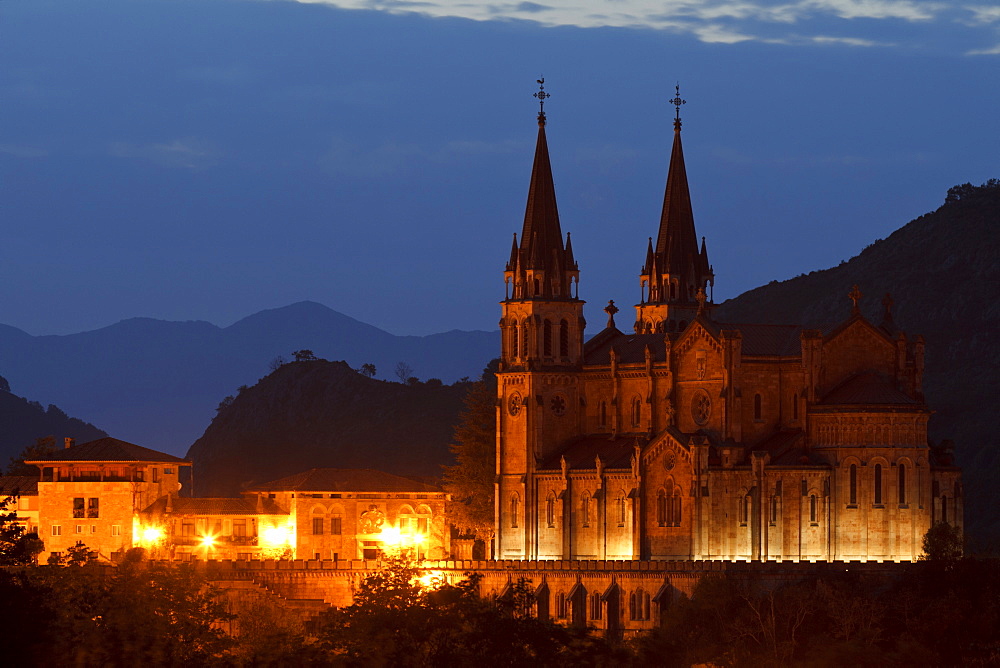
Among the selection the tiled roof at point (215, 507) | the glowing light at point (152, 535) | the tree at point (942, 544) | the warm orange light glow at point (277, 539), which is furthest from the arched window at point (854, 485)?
the glowing light at point (152, 535)

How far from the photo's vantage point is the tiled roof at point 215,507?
5172 inches

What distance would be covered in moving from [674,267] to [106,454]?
3569 centimetres

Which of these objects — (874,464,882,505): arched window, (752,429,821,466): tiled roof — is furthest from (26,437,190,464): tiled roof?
(874,464,882,505): arched window

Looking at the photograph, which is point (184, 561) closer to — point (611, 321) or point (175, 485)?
point (175, 485)

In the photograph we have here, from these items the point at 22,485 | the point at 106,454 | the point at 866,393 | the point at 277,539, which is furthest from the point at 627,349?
the point at 22,485

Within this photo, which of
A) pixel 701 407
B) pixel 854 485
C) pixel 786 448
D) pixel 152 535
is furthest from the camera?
pixel 152 535

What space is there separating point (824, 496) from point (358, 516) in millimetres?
30383

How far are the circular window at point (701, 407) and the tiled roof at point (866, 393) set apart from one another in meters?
6.77

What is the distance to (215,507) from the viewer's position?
13175 centimetres

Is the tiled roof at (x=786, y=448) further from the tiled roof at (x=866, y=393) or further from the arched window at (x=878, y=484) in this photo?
the arched window at (x=878, y=484)

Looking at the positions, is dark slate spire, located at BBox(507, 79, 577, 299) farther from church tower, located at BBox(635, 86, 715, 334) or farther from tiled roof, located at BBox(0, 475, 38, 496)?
tiled roof, located at BBox(0, 475, 38, 496)

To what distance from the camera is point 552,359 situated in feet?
424

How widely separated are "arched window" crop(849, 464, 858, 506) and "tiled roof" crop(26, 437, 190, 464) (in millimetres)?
41740

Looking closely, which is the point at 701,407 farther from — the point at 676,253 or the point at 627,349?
the point at 676,253
